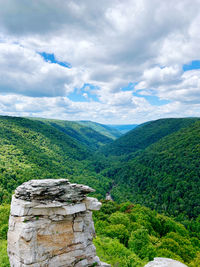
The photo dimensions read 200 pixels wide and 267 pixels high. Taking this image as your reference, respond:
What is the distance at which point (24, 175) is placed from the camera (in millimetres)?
95875

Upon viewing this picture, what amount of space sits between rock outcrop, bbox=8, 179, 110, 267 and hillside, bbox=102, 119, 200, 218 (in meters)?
102

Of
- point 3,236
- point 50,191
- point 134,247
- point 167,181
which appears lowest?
point 167,181

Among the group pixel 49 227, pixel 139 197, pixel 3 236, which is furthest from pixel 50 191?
pixel 139 197

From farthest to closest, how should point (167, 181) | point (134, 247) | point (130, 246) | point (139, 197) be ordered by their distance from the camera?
point (139, 197), point (167, 181), point (130, 246), point (134, 247)

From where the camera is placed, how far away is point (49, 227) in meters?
16.9

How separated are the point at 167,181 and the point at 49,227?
124 meters

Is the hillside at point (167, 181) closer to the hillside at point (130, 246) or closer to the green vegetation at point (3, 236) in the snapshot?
the hillside at point (130, 246)

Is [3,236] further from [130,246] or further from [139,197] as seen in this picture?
[139,197]

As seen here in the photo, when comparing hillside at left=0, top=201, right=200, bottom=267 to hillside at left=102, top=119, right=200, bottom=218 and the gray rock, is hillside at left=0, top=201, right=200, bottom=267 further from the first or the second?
hillside at left=102, top=119, right=200, bottom=218

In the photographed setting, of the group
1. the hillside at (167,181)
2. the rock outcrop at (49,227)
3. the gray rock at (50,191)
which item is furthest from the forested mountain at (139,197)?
the gray rock at (50,191)

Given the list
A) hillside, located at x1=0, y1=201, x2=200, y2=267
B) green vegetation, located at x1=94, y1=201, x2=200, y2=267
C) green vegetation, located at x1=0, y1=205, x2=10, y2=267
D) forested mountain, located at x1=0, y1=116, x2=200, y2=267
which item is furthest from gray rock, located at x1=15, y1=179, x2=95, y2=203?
green vegetation, located at x1=94, y1=201, x2=200, y2=267

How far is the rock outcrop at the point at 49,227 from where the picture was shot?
1591 centimetres

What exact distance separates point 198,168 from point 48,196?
129 meters

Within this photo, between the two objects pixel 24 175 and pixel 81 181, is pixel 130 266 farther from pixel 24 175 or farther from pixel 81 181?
pixel 81 181
